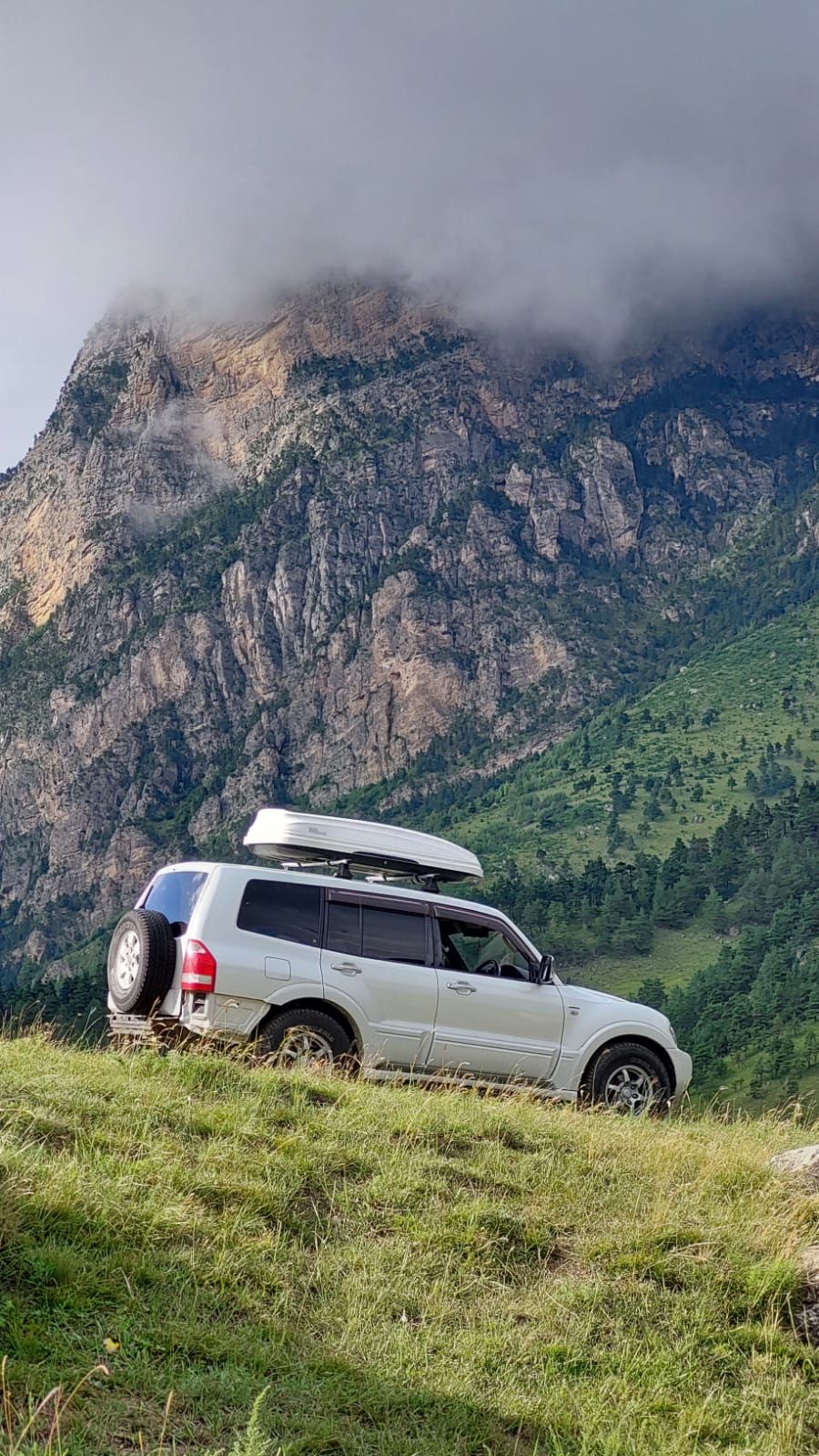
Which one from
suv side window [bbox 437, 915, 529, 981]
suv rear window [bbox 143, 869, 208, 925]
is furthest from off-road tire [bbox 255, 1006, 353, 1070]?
suv side window [bbox 437, 915, 529, 981]

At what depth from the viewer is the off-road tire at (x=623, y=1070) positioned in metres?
12.6

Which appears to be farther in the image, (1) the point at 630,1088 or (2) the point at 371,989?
(1) the point at 630,1088

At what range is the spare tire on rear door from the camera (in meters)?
11.4

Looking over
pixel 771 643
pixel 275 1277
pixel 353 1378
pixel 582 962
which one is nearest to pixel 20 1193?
pixel 275 1277

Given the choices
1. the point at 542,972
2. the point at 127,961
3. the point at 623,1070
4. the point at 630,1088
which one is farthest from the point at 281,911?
the point at 630,1088

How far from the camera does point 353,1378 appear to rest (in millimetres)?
5641

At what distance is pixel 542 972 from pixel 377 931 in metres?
1.94

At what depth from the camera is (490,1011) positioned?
12359mm

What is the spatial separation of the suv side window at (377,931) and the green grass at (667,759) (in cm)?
13282

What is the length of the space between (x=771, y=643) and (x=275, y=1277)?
187 metres

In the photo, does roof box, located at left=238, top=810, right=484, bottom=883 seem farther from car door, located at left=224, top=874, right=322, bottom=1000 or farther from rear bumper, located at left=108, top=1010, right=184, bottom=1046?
rear bumper, located at left=108, top=1010, right=184, bottom=1046

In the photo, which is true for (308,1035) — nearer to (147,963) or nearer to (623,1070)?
(147,963)

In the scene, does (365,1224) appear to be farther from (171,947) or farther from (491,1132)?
(171,947)

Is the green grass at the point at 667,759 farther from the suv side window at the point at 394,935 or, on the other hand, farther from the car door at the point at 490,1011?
the suv side window at the point at 394,935
